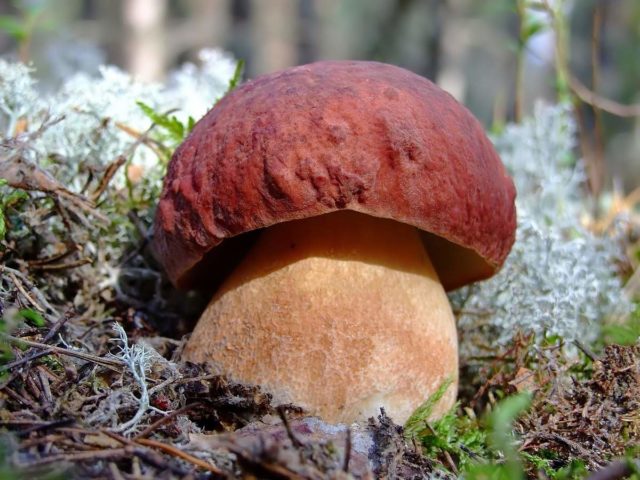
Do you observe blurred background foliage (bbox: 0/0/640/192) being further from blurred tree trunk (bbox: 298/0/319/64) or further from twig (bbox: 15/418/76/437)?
twig (bbox: 15/418/76/437)

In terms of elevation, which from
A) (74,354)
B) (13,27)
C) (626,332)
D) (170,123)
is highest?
(13,27)

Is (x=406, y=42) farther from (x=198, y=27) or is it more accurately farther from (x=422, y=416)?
(x=422, y=416)

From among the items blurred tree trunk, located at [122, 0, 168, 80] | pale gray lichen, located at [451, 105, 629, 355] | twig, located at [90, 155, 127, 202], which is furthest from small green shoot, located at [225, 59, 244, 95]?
blurred tree trunk, located at [122, 0, 168, 80]

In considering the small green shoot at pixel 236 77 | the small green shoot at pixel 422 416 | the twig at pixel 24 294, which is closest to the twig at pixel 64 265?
the twig at pixel 24 294

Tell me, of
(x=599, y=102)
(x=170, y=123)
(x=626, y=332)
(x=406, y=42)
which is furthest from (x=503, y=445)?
(x=406, y=42)

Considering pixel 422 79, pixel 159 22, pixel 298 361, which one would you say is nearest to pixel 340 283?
pixel 298 361

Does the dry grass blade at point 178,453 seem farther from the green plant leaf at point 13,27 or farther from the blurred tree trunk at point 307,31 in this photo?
the blurred tree trunk at point 307,31

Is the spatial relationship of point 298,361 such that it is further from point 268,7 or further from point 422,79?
point 268,7
